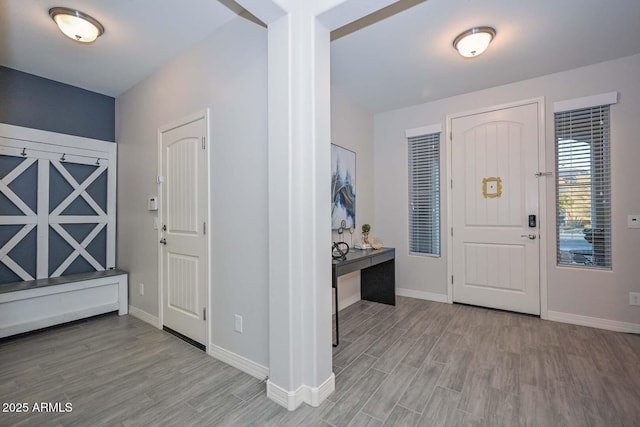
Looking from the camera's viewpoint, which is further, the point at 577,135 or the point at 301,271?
the point at 577,135

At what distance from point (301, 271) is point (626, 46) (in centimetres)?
345

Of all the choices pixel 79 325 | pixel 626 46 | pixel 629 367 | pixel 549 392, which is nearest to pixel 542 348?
pixel 629 367

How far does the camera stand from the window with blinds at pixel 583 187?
2.77 meters

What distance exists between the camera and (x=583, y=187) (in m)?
2.86

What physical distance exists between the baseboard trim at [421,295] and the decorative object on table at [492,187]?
135cm

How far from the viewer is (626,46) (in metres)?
2.50

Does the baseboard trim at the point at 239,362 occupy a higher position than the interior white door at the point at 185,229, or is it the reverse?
the interior white door at the point at 185,229

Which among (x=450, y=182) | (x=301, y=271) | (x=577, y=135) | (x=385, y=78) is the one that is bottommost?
(x=301, y=271)

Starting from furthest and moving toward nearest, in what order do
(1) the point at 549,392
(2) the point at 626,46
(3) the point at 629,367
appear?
(2) the point at 626,46 < (3) the point at 629,367 < (1) the point at 549,392

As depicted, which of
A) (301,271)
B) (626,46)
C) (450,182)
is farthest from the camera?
(450,182)

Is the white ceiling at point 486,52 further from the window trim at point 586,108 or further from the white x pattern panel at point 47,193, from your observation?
the white x pattern panel at point 47,193

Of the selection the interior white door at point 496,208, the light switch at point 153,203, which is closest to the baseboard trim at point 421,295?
the interior white door at point 496,208

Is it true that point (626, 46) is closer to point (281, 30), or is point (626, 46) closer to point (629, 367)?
point (629, 367)

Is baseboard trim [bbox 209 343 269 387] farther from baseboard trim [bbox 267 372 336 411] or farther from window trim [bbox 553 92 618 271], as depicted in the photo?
window trim [bbox 553 92 618 271]
